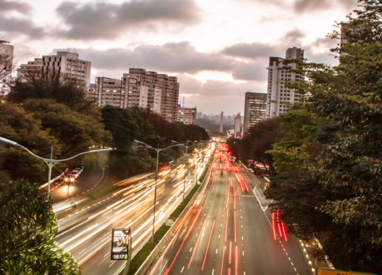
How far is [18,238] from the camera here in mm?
6754

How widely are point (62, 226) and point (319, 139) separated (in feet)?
66.4

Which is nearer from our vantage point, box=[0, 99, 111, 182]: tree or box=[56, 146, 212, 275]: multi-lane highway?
box=[56, 146, 212, 275]: multi-lane highway

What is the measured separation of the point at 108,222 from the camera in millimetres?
26906

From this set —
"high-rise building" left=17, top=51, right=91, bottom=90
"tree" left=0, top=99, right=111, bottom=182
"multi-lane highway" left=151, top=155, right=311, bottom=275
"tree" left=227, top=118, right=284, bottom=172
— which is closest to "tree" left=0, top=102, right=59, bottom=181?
"tree" left=0, top=99, right=111, bottom=182

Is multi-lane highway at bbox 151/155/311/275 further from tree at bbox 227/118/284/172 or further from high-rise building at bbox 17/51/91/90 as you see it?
high-rise building at bbox 17/51/91/90

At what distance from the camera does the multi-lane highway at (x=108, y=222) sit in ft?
61.8

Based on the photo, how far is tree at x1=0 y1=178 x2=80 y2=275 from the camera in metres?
6.46

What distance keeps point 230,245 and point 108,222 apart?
35.5 ft

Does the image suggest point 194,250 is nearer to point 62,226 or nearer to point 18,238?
point 62,226

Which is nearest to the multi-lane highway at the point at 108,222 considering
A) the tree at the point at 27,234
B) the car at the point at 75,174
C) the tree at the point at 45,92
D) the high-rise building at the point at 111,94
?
the car at the point at 75,174

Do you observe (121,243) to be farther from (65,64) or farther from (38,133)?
(65,64)

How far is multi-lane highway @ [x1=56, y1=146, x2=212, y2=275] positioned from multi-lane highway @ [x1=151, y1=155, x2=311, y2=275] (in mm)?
2799

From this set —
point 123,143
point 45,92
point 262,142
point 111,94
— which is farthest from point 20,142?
point 111,94

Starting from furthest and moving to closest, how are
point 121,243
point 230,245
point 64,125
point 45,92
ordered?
point 45,92 → point 64,125 → point 230,245 → point 121,243
